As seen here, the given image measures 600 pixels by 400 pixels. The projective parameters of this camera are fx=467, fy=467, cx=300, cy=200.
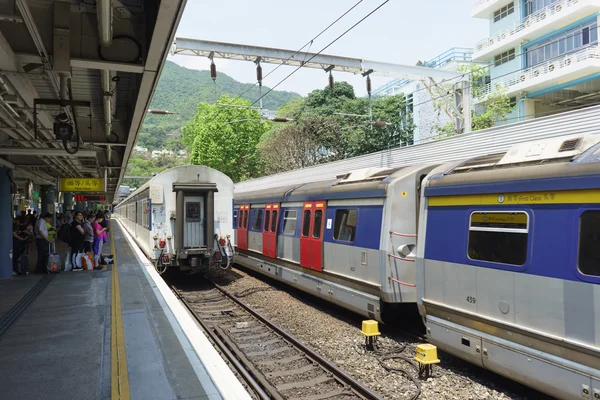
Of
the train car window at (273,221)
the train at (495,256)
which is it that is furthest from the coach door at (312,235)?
the train car window at (273,221)

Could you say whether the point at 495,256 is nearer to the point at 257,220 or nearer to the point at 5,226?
the point at 257,220

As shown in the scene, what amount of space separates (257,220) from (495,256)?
10.7 m

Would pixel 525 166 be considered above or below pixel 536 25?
below

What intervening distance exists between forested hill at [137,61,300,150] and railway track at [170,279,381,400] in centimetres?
10330

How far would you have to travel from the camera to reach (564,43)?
89.5 ft

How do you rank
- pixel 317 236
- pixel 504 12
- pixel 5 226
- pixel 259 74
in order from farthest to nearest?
pixel 504 12 → pixel 259 74 → pixel 5 226 → pixel 317 236

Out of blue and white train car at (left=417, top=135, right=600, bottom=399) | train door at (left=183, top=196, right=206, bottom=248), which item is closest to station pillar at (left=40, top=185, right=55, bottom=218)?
train door at (left=183, top=196, right=206, bottom=248)

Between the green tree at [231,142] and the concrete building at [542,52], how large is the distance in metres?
21.0

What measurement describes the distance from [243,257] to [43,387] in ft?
39.7

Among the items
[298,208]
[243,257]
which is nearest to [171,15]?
[298,208]

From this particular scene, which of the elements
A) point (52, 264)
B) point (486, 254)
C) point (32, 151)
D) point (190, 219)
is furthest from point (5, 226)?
point (486, 254)

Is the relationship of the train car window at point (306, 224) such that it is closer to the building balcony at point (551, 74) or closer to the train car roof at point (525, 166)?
the train car roof at point (525, 166)

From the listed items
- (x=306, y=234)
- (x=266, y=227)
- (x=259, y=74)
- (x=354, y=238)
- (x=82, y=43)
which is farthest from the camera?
(x=266, y=227)

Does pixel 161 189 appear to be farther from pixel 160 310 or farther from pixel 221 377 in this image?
pixel 221 377
